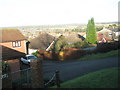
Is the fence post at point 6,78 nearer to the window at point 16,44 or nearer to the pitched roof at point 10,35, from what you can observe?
the pitched roof at point 10,35

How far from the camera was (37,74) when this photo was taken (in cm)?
664

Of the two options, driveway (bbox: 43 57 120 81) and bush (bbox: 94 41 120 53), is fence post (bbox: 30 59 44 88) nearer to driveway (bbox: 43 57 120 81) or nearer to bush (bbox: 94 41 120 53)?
driveway (bbox: 43 57 120 81)

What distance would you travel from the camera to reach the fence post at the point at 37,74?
659cm

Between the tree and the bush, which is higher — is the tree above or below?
above

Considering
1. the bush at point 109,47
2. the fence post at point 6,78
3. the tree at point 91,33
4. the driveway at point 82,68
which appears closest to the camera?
the fence post at point 6,78

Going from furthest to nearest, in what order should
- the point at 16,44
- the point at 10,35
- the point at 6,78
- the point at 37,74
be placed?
1. the point at 10,35
2. the point at 16,44
3. the point at 37,74
4. the point at 6,78

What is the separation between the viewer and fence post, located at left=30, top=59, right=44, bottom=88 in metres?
6.59

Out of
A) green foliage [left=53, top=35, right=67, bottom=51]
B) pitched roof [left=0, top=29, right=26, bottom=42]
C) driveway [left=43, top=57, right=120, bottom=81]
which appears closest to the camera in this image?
driveway [left=43, top=57, right=120, bottom=81]

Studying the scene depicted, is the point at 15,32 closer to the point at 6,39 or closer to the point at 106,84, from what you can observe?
the point at 6,39

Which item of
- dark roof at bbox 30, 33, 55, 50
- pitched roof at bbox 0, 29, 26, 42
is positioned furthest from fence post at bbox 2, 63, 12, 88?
dark roof at bbox 30, 33, 55, 50

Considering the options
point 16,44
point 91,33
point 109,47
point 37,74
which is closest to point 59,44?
point 16,44

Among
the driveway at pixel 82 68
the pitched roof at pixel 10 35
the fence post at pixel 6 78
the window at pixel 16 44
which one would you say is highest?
the pitched roof at pixel 10 35

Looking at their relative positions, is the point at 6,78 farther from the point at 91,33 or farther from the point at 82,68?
the point at 91,33

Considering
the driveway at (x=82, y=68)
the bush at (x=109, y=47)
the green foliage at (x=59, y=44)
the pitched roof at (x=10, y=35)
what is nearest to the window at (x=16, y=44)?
the pitched roof at (x=10, y=35)
